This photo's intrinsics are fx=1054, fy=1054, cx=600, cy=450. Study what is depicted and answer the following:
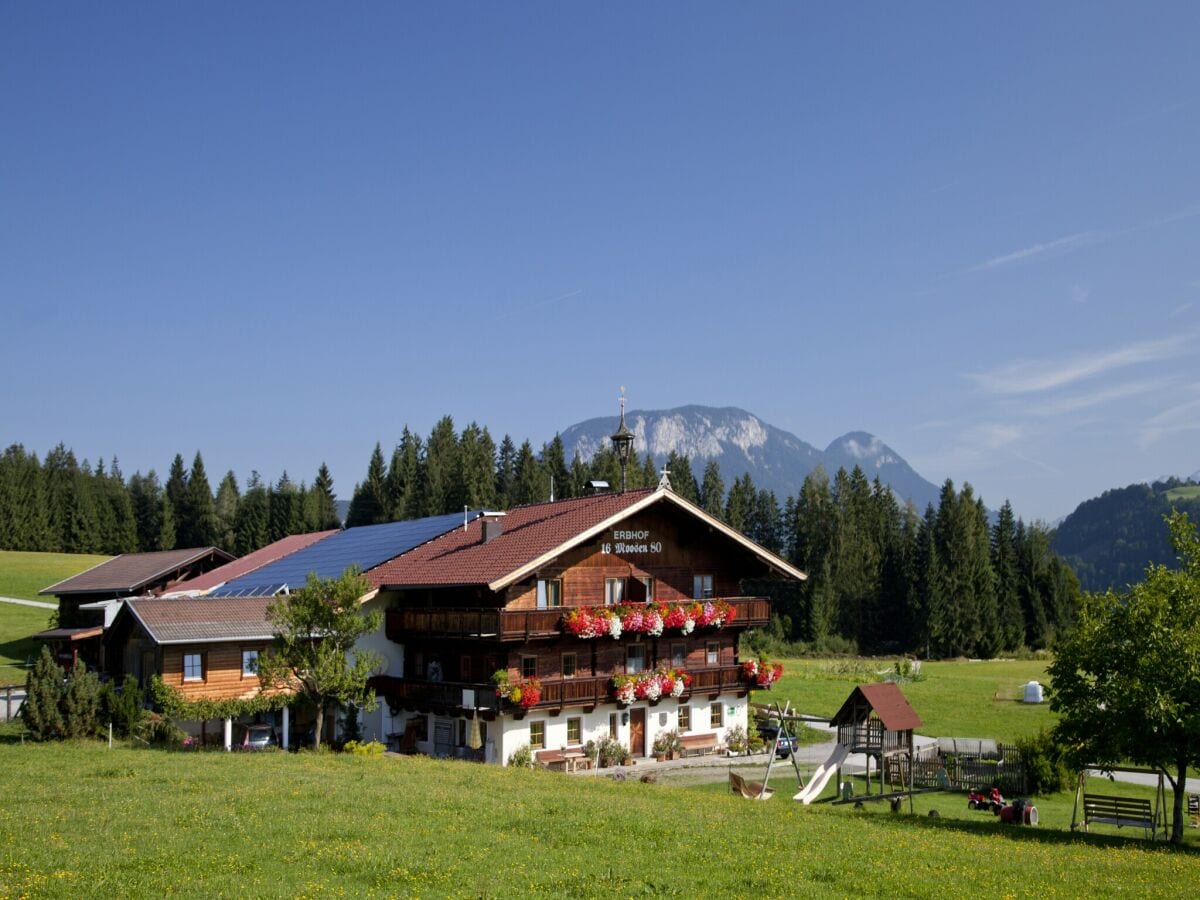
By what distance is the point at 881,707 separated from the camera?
104ft

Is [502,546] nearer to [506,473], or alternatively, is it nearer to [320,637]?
[320,637]

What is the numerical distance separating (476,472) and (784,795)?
8891 cm

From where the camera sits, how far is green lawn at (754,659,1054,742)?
46531mm

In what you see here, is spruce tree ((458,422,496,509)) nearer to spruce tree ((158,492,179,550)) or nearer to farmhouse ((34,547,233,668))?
spruce tree ((158,492,179,550))

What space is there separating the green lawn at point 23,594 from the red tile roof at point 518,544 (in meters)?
21.7

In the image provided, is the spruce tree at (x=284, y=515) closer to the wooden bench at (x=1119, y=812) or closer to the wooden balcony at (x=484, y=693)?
the wooden balcony at (x=484, y=693)

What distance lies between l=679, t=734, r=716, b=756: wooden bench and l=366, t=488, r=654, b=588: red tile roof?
9.47 m

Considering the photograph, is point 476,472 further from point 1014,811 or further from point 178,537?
point 1014,811

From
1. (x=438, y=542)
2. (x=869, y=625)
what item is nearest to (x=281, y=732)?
(x=438, y=542)

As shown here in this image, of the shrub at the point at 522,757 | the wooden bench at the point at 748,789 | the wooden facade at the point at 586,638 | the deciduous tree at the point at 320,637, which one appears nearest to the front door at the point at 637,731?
the wooden facade at the point at 586,638

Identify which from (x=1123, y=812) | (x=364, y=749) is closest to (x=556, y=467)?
(x=364, y=749)

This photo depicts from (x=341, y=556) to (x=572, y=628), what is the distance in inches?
626

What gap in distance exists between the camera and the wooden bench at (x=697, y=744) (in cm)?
3988

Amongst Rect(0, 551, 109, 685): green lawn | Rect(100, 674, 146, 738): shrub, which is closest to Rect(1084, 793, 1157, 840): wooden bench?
Rect(100, 674, 146, 738): shrub
